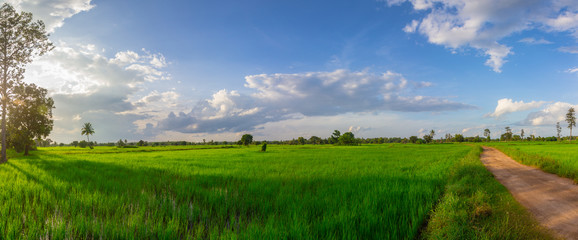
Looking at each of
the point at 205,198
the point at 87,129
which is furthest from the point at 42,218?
the point at 87,129

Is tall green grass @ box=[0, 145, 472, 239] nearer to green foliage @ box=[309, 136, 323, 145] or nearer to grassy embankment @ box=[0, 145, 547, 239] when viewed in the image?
grassy embankment @ box=[0, 145, 547, 239]

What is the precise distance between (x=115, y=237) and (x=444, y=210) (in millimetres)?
5677

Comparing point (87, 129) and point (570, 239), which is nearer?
point (570, 239)

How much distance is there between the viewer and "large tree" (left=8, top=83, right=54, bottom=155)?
96.4ft

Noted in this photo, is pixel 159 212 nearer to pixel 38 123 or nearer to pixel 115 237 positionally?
pixel 115 237

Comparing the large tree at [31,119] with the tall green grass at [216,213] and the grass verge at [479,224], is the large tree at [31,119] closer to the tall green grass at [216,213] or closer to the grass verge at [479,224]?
the tall green grass at [216,213]

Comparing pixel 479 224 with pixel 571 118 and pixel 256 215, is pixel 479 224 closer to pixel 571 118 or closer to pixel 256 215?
pixel 256 215

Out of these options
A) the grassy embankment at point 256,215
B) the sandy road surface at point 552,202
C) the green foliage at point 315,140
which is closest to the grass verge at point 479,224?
the grassy embankment at point 256,215

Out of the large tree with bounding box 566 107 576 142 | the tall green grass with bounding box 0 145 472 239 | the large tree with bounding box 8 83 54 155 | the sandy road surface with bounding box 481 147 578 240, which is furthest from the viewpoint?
the large tree with bounding box 566 107 576 142

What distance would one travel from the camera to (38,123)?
3195cm

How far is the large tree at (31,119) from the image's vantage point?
29391 mm

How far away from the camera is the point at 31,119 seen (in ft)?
103

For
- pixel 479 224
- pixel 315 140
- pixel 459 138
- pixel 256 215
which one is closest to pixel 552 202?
pixel 479 224

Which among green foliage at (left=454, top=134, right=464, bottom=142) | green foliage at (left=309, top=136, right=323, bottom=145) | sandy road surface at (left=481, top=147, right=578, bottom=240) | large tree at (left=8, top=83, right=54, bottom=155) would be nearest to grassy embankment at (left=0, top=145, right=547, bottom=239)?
sandy road surface at (left=481, top=147, right=578, bottom=240)
